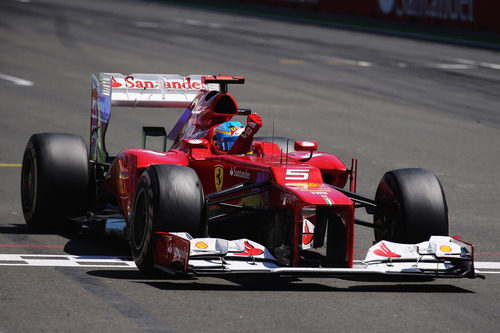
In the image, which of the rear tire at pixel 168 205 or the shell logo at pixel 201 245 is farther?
the rear tire at pixel 168 205

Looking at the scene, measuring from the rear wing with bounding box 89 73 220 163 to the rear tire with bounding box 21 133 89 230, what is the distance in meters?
0.87

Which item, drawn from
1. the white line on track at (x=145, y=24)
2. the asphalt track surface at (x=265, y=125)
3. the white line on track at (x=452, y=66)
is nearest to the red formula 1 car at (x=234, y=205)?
the asphalt track surface at (x=265, y=125)

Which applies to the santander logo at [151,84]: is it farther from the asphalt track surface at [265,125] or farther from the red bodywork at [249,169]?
the asphalt track surface at [265,125]

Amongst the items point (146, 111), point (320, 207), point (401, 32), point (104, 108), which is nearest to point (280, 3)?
point (401, 32)

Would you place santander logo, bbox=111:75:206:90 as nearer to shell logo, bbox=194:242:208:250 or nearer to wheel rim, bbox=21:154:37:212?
wheel rim, bbox=21:154:37:212

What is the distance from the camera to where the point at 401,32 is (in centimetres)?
4034

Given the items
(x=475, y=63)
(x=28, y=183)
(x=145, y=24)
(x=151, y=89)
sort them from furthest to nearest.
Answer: (x=145, y=24) < (x=475, y=63) < (x=151, y=89) < (x=28, y=183)

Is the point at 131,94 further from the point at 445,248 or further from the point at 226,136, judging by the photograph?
the point at 445,248

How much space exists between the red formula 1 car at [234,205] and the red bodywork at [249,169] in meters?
0.01

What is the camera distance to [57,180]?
10.9m

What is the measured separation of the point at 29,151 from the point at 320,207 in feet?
12.2

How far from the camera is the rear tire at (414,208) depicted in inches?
368

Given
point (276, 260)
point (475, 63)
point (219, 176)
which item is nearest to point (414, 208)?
point (276, 260)

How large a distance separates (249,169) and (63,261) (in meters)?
1.81
